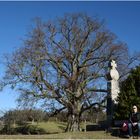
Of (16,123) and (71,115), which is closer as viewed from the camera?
(71,115)

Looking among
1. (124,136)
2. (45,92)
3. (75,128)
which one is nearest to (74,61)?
(45,92)

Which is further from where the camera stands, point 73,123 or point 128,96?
point 73,123

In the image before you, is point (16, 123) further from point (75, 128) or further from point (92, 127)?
point (92, 127)

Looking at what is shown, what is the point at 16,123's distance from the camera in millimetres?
53531

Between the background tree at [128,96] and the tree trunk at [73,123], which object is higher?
the background tree at [128,96]

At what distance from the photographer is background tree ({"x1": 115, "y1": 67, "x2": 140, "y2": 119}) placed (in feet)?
74.3

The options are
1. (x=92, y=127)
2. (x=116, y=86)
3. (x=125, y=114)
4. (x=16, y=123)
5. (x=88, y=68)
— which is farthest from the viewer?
(x=16, y=123)

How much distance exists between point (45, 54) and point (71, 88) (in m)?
4.11

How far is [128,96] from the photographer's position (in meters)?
23.1

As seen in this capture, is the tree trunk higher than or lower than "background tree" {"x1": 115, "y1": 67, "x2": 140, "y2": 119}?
lower

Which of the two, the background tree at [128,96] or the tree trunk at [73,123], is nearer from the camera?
the background tree at [128,96]

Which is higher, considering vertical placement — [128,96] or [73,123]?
[128,96]

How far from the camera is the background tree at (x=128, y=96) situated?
892 inches

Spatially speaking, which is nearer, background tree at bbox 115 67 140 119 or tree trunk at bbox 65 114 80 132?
background tree at bbox 115 67 140 119
